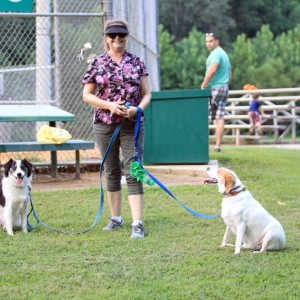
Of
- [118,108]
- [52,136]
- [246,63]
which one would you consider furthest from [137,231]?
[246,63]

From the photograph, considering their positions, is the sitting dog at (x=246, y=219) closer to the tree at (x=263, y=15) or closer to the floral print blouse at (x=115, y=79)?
the floral print blouse at (x=115, y=79)

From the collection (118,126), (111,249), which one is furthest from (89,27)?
(111,249)

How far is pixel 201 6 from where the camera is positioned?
42438 mm

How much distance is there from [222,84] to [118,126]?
262 inches

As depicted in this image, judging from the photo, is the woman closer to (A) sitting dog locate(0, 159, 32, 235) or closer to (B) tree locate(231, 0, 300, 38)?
(A) sitting dog locate(0, 159, 32, 235)

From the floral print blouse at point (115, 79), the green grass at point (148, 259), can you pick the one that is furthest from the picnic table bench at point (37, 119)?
the floral print blouse at point (115, 79)

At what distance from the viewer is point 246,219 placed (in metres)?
6.76

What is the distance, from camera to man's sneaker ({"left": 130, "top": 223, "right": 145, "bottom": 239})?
24.4 ft

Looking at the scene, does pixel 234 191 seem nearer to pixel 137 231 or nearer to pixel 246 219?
pixel 246 219

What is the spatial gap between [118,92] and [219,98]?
22.0ft

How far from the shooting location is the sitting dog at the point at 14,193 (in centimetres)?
780

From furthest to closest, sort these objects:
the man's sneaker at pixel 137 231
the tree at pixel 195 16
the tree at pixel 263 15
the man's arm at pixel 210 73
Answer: the tree at pixel 263 15 → the tree at pixel 195 16 → the man's arm at pixel 210 73 → the man's sneaker at pixel 137 231

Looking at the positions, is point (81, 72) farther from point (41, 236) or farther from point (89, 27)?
point (41, 236)

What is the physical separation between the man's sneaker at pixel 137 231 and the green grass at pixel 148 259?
0.09 m
